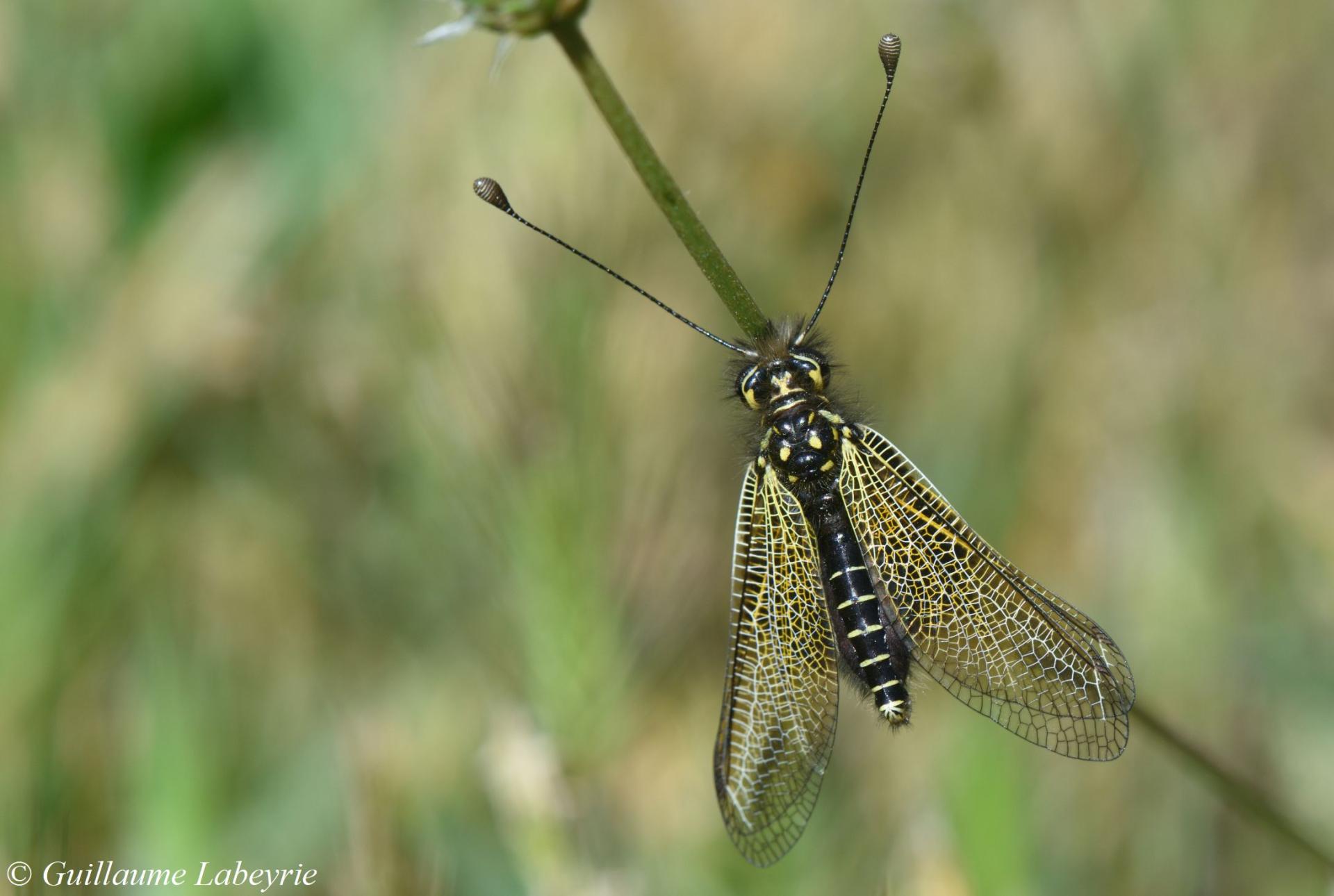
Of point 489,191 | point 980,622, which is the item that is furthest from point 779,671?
point 489,191

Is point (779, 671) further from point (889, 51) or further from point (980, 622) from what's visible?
point (889, 51)

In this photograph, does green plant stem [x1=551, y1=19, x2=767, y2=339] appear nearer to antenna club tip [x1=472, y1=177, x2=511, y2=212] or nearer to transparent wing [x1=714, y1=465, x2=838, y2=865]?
antenna club tip [x1=472, y1=177, x2=511, y2=212]

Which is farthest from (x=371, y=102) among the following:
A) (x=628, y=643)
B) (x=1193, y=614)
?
(x=1193, y=614)

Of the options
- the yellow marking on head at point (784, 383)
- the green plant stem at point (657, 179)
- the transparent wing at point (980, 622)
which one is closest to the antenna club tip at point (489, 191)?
the green plant stem at point (657, 179)

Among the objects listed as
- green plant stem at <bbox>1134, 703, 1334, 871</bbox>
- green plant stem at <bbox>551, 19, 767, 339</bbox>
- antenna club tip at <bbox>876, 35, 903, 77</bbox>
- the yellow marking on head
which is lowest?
green plant stem at <bbox>1134, 703, 1334, 871</bbox>

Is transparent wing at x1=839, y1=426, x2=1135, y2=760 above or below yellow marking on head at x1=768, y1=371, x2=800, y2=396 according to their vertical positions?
below

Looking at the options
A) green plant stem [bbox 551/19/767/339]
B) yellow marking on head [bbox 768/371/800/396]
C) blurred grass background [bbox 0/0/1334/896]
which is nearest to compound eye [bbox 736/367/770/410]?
yellow marking on head [bbox 768/371/800/396]

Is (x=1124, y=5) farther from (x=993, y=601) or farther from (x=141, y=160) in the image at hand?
(x=141, y=160)

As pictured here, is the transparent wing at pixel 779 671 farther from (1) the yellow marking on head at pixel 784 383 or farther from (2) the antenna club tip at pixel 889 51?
(2) the antenna club tip at pixel 889 51
